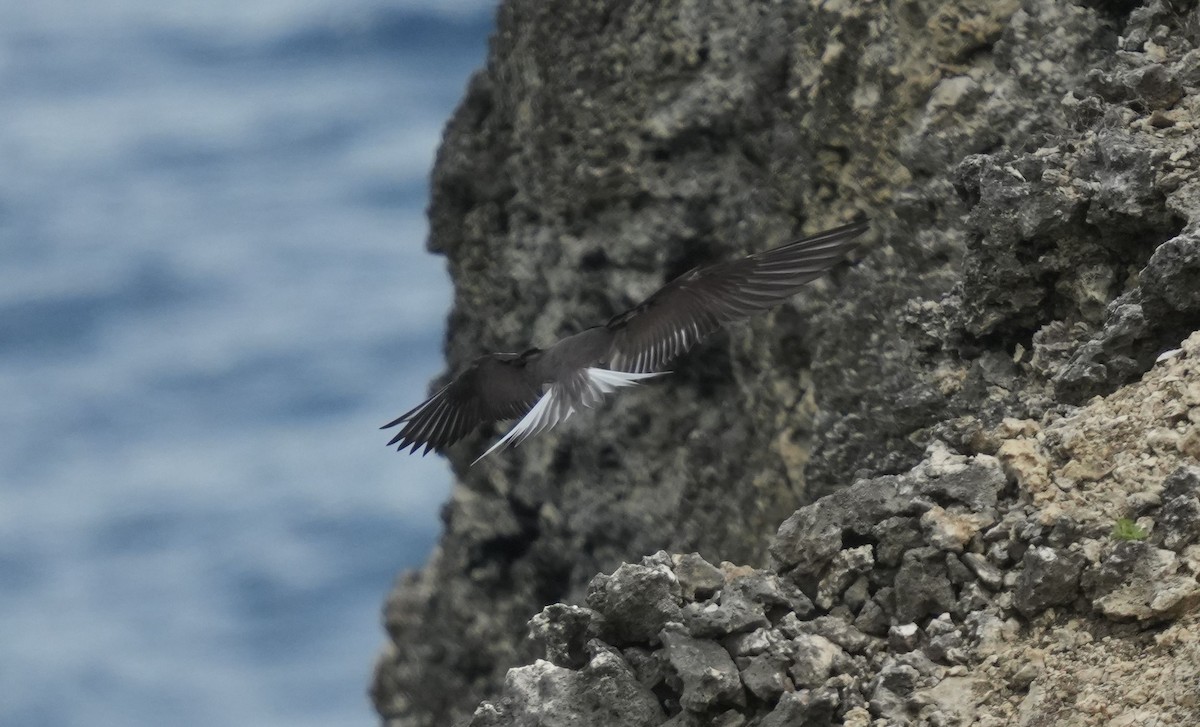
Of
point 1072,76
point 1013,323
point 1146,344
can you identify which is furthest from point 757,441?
point 1146,344

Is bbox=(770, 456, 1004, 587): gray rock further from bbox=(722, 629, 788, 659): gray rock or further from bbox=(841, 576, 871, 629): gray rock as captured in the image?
bbox=(722, 629, 788, 659): gray rock

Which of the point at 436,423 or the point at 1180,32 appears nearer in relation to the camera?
the point at 1180,32

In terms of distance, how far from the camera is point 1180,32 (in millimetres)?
9766

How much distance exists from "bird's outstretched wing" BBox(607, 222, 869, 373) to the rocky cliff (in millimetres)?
867

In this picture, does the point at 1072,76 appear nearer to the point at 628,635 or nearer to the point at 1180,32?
the point at 1180,32

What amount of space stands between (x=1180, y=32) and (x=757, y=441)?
588 centimetres

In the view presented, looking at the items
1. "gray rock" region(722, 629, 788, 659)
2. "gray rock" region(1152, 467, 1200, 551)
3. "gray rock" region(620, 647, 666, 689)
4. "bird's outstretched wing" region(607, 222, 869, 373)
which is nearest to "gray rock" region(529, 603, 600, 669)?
"gray rock" region(620, 647, 666, 689)

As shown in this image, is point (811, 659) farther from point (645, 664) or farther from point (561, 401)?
point (561, 401)

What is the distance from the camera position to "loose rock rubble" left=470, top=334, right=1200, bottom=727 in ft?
23.1

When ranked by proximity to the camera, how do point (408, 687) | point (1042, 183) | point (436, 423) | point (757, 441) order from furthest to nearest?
point (408, 687) < point (757, 441) < point (436, 423) < point (1042, 183)

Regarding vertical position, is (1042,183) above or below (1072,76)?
below

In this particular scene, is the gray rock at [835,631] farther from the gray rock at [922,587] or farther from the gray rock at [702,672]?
the gray rock at [702,672]

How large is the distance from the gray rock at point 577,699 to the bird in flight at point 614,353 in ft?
11.9

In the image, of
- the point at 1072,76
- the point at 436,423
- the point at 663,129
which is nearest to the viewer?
the point at 1072,76
